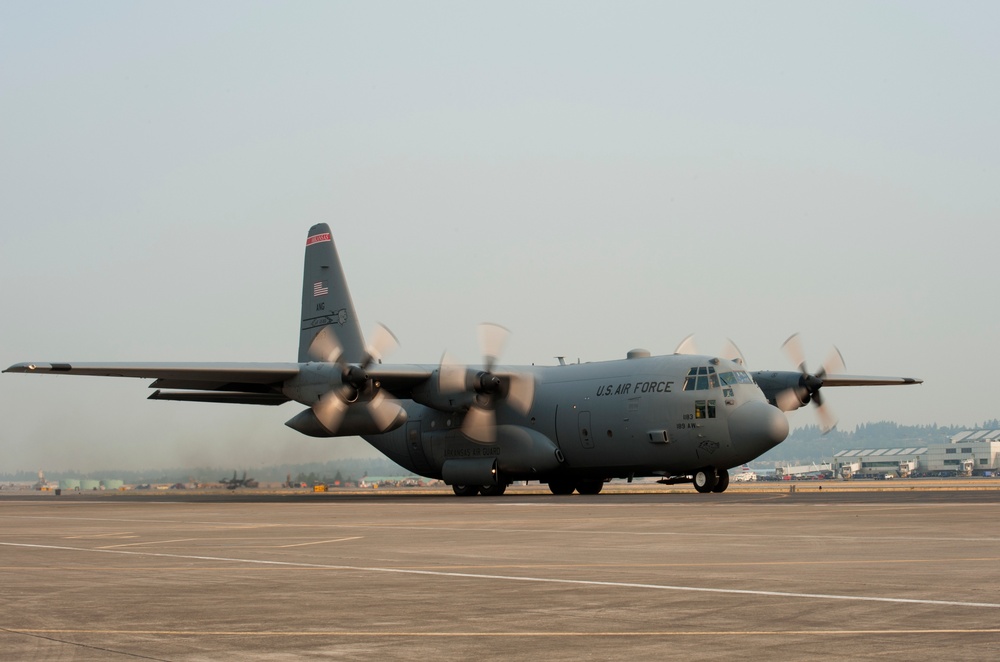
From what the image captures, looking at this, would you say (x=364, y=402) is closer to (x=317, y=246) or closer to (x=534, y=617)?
(x=317, y=246)

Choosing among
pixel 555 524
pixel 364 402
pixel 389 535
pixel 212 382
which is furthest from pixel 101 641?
pixel 212 382

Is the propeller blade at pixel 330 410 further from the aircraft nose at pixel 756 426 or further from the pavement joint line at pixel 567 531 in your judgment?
the pavement joint line at pixel 567 531

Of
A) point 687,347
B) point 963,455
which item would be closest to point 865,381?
point 687,347

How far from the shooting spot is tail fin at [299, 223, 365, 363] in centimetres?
4966

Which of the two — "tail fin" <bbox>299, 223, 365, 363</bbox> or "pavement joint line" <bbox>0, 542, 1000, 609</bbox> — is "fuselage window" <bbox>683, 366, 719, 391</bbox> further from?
"pavement joint line" <bbox>0, 542, 1000, 609</bbox>

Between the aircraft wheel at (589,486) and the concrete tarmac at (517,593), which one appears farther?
the aircraft wheel at (589,486)

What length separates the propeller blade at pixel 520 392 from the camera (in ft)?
144

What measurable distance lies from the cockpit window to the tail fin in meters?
16.1

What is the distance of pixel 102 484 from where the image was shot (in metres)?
80.8

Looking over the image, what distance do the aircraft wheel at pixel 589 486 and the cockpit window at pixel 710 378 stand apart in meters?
7.77

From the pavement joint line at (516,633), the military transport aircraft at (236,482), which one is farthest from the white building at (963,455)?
the pavement joint line at (516,633)

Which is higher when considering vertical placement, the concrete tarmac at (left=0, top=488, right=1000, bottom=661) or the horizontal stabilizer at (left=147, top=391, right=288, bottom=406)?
the horizontal stabilizer at (left=147, top=391, right=288, bottom=406)

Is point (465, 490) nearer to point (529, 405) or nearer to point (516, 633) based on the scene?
point (529, 405)

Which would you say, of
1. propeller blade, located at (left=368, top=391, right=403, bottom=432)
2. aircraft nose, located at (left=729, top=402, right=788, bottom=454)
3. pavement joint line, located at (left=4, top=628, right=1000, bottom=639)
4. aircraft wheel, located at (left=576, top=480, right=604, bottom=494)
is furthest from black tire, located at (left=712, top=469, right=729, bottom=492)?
pavement joint line, located at (left=4, top=628, right=1000, bottom=639)
